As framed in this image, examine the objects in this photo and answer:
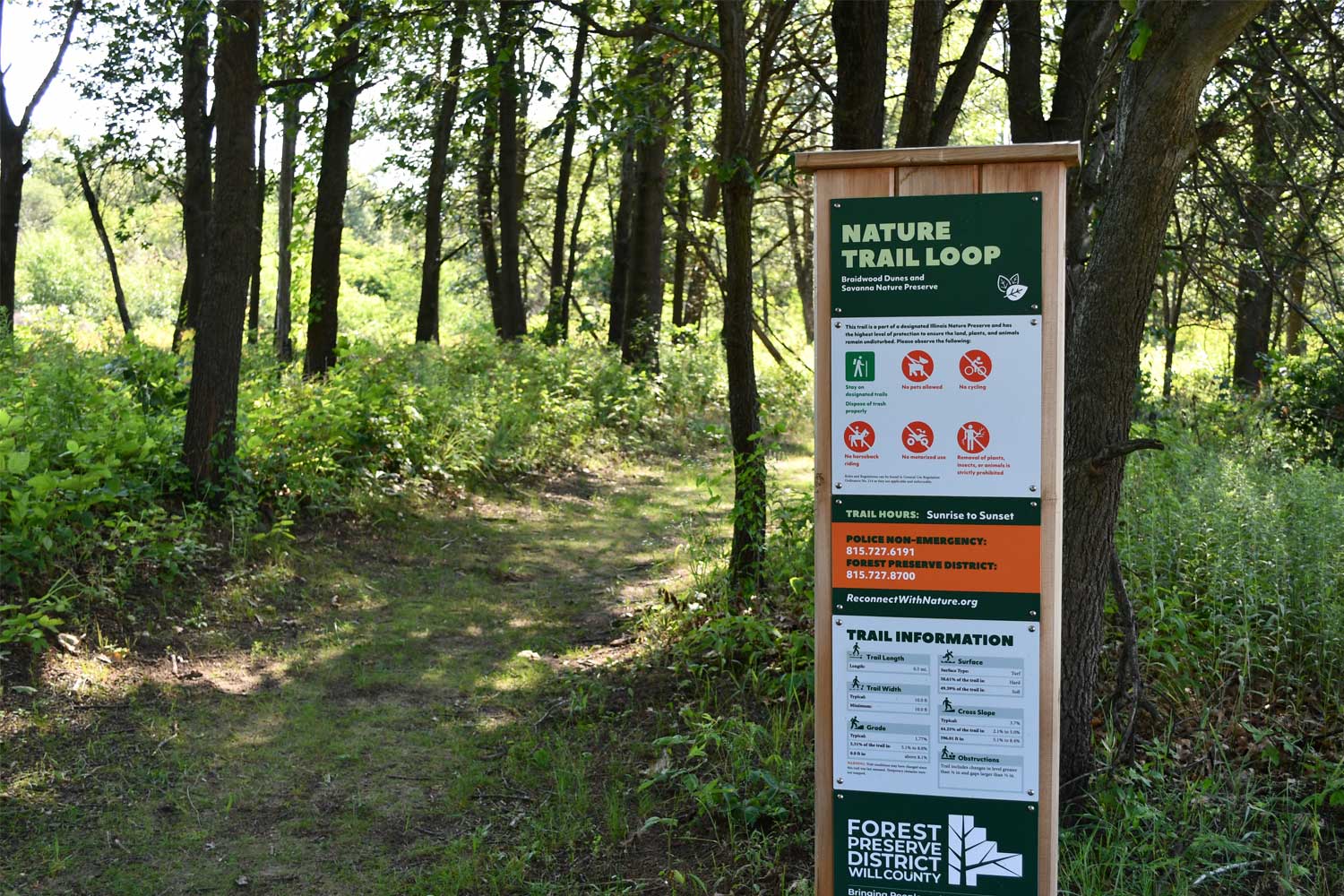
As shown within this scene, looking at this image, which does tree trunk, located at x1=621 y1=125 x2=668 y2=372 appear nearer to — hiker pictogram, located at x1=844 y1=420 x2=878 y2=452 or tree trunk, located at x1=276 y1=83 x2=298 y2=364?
tree trunk, located at x1=276 y1=83 x2=298 y2=364

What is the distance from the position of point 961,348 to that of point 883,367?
0.70ft

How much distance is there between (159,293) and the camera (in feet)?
170

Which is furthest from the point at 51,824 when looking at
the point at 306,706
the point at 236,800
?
the point at 306,706

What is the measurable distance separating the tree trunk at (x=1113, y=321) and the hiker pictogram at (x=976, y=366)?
129cm

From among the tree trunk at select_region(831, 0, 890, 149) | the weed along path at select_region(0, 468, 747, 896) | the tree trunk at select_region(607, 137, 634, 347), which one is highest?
the tree trunk at select_region(607, 137, 634, 347)

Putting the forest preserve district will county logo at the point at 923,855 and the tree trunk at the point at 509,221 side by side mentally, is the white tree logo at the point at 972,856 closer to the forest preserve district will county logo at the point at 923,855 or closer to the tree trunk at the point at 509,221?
the forest preserve district will county logo at the point at 923,855

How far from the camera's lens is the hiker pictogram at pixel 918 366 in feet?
9.88

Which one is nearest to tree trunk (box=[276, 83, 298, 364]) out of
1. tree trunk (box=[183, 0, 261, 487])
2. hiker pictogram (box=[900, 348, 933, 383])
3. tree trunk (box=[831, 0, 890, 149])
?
tree trunk (box=[183, 0, 261, 487])

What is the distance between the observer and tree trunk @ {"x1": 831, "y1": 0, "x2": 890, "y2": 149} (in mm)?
6891

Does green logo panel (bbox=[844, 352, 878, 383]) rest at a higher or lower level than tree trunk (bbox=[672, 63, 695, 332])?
lower

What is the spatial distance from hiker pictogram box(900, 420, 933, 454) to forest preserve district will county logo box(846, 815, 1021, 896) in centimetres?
102

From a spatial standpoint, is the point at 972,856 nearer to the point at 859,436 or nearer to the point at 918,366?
the point at 859,436

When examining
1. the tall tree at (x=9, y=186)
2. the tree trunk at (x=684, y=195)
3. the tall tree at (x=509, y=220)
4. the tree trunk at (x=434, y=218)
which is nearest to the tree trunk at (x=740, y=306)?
the tree trunk at (x=684, y=195)

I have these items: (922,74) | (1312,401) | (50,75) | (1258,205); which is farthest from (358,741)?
(50,75)
